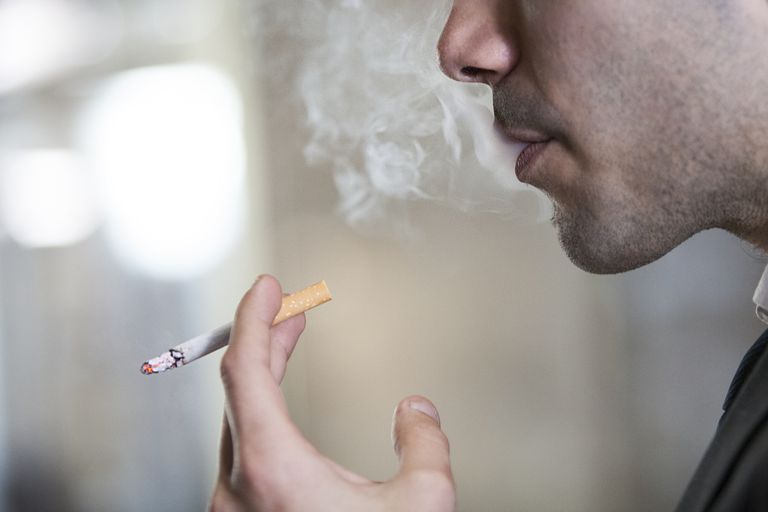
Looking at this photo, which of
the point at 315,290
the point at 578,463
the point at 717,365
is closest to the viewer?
the point at 315,290

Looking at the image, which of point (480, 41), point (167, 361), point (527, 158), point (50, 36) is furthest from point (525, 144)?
point (50, 36)

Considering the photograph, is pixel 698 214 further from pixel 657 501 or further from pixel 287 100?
pixel 287 100

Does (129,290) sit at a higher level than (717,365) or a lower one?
higher

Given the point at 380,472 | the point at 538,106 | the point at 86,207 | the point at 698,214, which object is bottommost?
the point at 380,472

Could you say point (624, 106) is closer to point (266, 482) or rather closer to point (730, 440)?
point (730, 440)

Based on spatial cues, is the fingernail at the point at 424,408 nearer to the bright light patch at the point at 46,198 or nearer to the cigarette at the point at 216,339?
the cigarette at the point at 216,339

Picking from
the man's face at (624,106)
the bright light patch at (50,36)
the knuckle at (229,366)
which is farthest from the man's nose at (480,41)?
the bright light patch at (50,36)

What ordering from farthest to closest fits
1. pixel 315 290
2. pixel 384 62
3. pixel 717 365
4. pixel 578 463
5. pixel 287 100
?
1. pixel 287 100
2. pixel 384 62
3. pixel 578 463
4. pixel 717 365
5. pixel 315 290

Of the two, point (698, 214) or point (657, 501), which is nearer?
point (698, 214)

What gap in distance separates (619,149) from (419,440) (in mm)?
352

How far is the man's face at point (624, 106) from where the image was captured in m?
0.66

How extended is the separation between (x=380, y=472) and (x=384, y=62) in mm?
1393

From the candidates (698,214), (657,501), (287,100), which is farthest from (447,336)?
(698,214)

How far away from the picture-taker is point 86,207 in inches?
96.7
